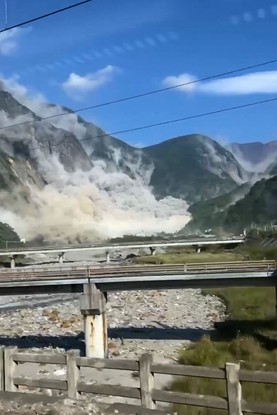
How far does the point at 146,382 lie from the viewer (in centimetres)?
1364

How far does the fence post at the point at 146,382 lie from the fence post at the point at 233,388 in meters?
1.93

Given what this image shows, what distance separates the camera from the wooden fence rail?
40.3ft

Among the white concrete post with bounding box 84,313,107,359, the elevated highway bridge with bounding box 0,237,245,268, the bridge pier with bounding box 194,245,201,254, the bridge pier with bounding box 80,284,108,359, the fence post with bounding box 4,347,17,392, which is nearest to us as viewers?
the fence post with bounding box 4,347,17,392

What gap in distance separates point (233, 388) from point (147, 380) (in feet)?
7.17

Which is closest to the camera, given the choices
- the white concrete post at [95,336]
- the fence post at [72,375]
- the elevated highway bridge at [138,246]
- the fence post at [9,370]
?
the fence post at [72,375]

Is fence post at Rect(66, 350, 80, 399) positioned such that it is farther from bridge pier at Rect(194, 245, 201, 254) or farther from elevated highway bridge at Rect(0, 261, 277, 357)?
bridge pier at Rect(194, 245, 201, 254)

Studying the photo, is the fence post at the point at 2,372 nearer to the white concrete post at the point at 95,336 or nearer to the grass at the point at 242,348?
the grass at the point at 242,348

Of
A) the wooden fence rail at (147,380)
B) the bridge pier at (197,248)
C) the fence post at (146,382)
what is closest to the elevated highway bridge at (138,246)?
the bridge pier at (197,248)

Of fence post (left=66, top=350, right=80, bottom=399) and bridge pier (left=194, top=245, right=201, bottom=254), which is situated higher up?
bridge pier (left=194, top=245, right=201, bottom=254)

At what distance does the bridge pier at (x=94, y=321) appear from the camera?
4775cm

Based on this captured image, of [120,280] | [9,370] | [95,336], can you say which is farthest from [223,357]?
[9,370]

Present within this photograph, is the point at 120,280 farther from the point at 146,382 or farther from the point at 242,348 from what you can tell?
the point at 146,382

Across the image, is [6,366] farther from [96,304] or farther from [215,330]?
[215,330]

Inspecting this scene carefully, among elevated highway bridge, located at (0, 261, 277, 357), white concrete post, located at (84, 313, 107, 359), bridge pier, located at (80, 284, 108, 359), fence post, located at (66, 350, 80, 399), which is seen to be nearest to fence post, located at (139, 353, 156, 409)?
fence post, located at (66, 350, 80, 399)
